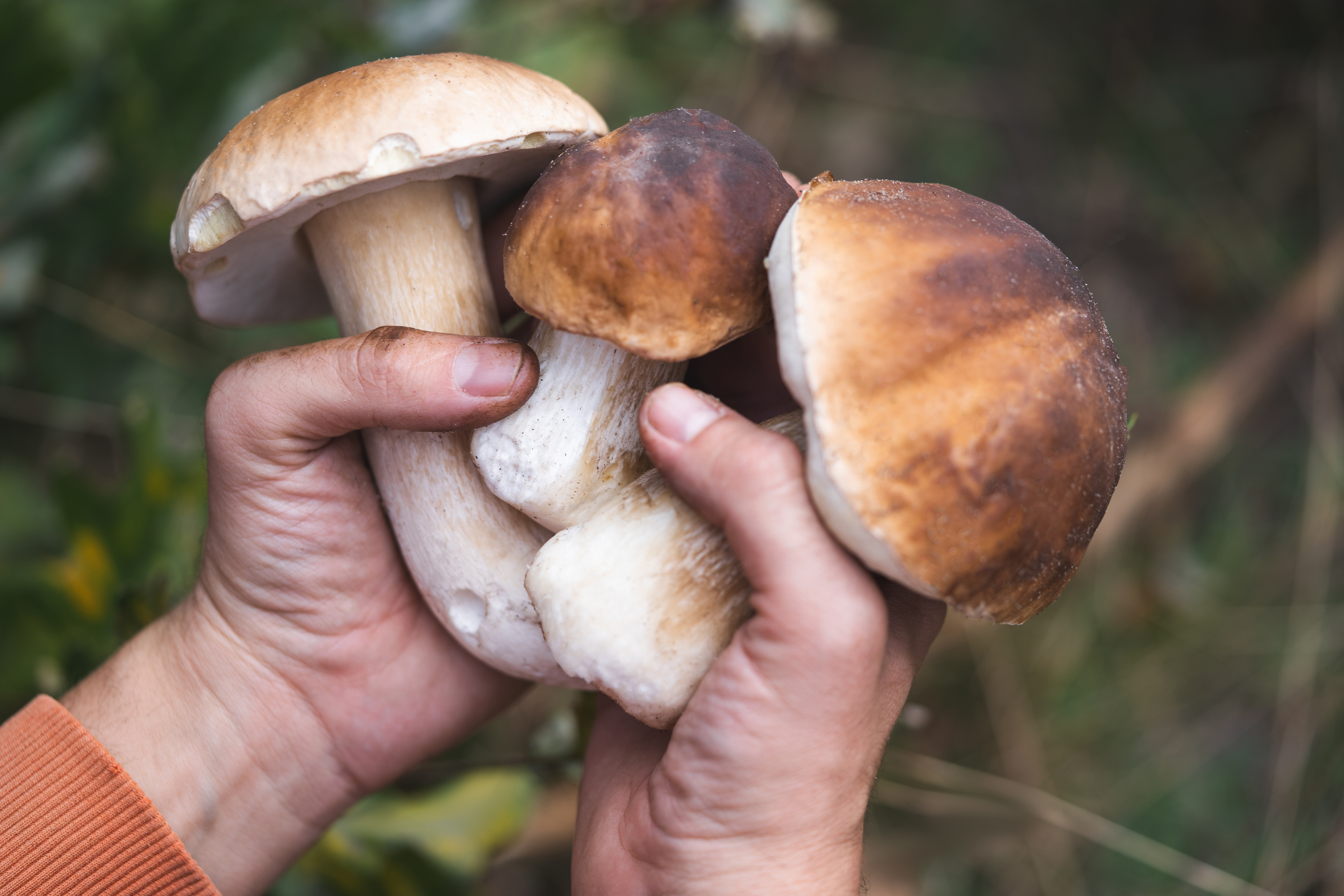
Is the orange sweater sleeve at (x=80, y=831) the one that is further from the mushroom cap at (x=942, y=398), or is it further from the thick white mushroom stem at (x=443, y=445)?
the mushroom cap at (x=942, y=398)

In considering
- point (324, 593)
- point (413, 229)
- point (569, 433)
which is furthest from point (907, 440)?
point (324, 593)

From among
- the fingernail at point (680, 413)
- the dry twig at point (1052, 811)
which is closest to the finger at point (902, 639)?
the fingernail at point (680, 413)

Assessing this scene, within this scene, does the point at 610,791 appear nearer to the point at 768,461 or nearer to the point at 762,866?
the point at 762,866

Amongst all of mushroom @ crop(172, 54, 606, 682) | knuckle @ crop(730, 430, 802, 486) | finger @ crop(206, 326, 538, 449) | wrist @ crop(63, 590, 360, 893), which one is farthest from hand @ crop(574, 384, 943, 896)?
wrist @ crop(63, 590, 360, 893)

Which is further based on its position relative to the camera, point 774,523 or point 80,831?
point 80,831

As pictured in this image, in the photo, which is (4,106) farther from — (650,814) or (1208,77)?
(1208,77)
